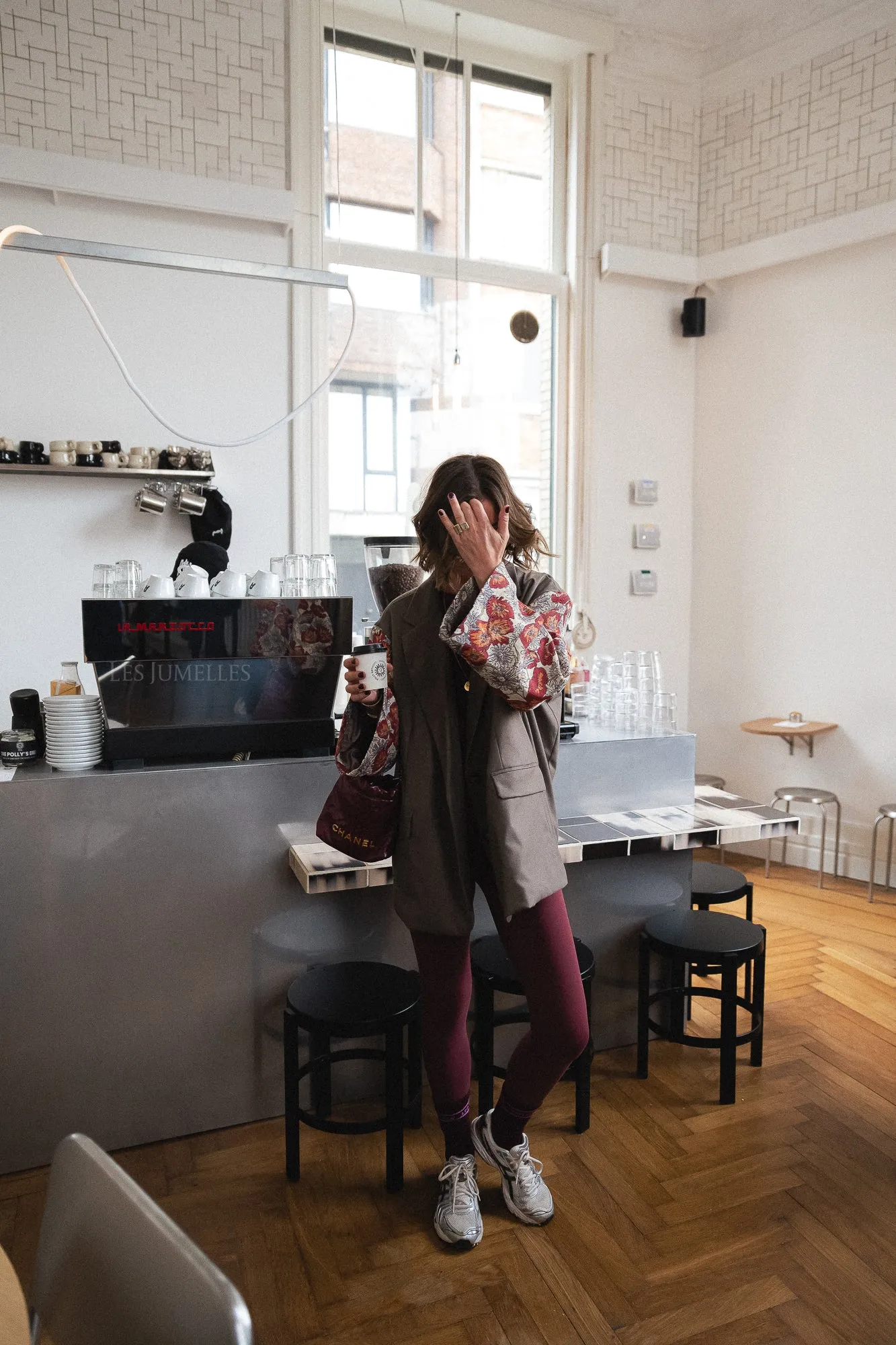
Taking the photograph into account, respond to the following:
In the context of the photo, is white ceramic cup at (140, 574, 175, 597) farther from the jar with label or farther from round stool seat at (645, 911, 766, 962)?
round stool seat at (645, 911, 766, 962)

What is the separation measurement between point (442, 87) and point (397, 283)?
0.97 meters

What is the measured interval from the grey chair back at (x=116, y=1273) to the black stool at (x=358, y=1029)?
3.37 feet

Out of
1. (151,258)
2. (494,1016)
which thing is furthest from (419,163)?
(494,1016)

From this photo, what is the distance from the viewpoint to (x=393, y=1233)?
1929mm

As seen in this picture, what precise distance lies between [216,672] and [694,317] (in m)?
3.67

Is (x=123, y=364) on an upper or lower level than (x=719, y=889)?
upper

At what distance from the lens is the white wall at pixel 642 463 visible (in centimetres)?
482

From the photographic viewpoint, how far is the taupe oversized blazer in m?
1.76

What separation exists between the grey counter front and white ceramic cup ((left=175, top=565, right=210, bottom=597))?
1.31 ft

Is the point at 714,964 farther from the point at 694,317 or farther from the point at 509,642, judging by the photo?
the point at 694,317

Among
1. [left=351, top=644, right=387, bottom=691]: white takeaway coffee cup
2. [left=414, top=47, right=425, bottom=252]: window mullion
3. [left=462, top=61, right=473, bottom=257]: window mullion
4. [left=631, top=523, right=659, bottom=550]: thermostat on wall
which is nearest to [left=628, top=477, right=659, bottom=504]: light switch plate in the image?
[left=631, top=523, right=659, bottom=550]: thermostat on wall

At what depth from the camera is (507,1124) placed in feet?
6.43

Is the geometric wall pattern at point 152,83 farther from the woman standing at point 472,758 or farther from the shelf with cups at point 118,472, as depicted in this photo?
the woman standing at point 472,758

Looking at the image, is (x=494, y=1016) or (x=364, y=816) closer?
(x=364, y=816)
